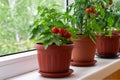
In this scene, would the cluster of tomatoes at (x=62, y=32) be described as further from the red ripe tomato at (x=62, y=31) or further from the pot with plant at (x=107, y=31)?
the pot with plant at (x=107, y=31)

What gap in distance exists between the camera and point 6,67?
108 cm

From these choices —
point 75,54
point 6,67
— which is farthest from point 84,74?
point 6,67

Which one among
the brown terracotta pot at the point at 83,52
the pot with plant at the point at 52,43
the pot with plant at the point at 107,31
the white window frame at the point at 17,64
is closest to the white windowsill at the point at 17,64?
the white window frame at the point at 17,64

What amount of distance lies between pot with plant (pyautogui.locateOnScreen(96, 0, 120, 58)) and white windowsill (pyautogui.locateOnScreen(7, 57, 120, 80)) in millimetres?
92

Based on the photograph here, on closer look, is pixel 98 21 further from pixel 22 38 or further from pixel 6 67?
pixel 6 67

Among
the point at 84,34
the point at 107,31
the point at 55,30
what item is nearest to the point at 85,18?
the point at 84,34

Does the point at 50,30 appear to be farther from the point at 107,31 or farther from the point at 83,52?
the point at 107,31

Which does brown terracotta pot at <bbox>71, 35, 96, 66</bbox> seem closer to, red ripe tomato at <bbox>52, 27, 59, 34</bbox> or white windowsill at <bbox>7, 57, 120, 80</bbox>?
white windowsill at <bbox>7, 57, 120, 80</bbox>

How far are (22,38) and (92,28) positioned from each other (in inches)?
14.6

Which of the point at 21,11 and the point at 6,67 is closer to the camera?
the point at 6,67

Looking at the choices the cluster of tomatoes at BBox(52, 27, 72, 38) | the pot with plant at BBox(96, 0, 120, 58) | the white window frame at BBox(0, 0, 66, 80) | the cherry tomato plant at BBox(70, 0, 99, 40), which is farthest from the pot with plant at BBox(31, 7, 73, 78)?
the pot with plant at BBox(96, 0, 120, 58)

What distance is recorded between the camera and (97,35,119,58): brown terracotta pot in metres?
1.51

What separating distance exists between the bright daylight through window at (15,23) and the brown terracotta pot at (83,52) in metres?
0.25

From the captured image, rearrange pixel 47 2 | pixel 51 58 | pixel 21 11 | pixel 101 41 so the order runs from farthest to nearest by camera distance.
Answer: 1. pixel 101 41
2. pixel 47 2
3. pixel 21 11
4. pixel 51 58
